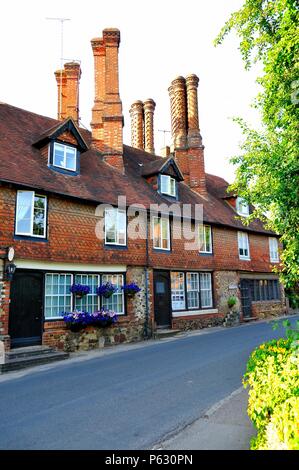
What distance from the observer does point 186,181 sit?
2334 cm

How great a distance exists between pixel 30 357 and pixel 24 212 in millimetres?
5050

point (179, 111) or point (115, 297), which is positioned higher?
point (179, 111)

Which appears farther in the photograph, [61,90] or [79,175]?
[61,90]

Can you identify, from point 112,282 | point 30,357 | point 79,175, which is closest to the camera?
point 30,357

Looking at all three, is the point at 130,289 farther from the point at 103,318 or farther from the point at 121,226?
the point at 121,226

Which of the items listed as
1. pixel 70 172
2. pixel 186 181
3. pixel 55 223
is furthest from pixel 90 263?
pixel 186 181

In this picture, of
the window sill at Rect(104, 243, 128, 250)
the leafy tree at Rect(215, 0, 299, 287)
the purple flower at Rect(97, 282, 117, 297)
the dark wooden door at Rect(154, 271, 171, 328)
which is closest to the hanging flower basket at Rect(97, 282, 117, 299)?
the purple flower at Rect(97, 282, 117, 297)

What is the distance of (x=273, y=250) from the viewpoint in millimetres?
26875

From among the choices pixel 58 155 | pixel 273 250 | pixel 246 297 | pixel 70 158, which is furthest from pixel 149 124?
pixel 246 297

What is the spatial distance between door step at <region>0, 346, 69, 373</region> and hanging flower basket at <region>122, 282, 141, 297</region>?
398 centimetres

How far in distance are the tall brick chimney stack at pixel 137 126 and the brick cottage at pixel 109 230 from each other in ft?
13.3
